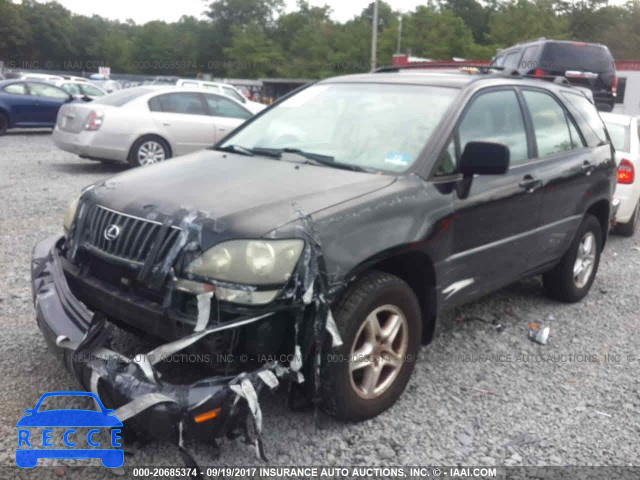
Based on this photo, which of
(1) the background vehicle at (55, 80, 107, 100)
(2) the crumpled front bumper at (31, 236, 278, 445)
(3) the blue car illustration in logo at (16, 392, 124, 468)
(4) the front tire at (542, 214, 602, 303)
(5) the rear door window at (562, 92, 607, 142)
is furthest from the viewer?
(1) the background vehicle at (55, 80, 107, 100)

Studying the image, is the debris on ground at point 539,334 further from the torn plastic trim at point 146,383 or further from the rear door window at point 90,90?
the rear door window at point 90,90

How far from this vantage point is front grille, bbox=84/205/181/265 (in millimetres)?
2824

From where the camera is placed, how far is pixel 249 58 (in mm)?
67188

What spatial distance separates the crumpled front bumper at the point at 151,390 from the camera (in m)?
2.49

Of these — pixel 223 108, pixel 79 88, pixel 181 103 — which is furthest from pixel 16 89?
pixel 223 108

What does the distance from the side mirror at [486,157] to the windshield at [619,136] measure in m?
4.63

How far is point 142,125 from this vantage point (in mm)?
10203

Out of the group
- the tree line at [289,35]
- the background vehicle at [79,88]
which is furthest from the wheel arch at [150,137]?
the tree line at [289,35]

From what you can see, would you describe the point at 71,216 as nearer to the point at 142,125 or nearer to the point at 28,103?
the point at 142,125

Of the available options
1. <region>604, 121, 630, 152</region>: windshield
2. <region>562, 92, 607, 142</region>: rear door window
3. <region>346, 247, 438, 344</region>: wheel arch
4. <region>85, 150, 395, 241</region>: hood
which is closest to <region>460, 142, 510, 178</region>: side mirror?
<region>85, 150, 395, 241</region>: hood

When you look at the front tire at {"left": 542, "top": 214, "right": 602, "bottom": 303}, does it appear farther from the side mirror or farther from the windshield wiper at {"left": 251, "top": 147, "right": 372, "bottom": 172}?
the windshield wiper at {"left": 251, "top": 147, "right": 372, "bottom": 172}

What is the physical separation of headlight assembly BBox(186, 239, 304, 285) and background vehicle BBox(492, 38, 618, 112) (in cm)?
1054

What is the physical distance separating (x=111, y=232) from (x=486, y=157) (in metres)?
1.99

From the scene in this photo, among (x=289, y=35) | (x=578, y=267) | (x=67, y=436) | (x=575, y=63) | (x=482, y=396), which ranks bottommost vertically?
(x=482, y=396)
